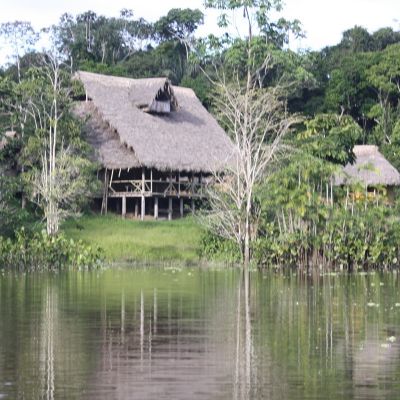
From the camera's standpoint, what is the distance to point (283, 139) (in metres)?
40.8

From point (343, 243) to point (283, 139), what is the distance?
33.6 feet

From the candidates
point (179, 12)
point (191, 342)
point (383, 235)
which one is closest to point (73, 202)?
point (383, 235)

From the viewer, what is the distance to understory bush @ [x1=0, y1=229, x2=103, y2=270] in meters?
31.6

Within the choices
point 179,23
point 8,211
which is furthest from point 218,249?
point 179,23

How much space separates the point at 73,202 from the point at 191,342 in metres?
22.5

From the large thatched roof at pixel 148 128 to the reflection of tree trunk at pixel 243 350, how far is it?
18.4 m

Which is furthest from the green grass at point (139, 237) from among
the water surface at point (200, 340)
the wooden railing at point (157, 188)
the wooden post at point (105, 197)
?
the water surface at point (200, 340)

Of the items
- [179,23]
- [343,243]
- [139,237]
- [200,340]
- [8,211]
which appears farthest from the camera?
[179,23]

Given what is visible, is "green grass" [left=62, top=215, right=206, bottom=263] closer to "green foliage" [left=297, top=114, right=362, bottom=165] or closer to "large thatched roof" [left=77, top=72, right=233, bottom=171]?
"large thatched roof" [left=77, top=72, right=233, bottom=171]

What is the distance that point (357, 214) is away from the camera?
32156mm

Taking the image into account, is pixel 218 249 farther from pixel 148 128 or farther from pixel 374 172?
pixel 374 172

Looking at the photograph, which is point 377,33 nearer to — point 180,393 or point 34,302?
point 34,302

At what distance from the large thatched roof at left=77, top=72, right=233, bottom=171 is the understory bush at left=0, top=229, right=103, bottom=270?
7639mm

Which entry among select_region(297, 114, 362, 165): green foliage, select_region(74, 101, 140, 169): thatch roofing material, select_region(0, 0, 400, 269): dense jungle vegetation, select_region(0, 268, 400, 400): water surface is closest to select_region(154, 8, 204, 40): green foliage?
select_region(0, 0, 400, 269): dense jungle vegetation
